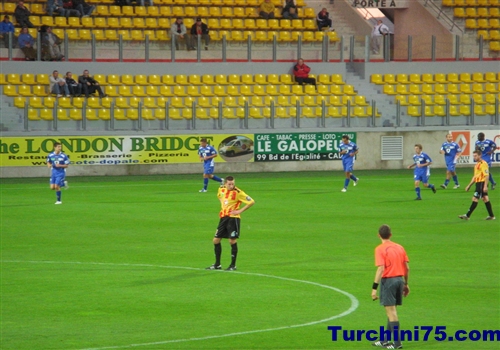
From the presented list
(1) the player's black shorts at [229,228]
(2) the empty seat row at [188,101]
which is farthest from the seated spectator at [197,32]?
(1) the player's black shorts at [229,228]

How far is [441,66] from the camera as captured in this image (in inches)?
1786

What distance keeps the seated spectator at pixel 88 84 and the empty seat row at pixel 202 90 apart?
30.4 inches

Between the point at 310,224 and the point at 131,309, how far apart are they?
34.7ft

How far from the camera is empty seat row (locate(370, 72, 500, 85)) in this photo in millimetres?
44434

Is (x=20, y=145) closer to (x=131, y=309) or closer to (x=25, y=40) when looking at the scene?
(x=25, y=40)

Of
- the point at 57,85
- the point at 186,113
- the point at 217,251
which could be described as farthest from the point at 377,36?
the point at 217,251

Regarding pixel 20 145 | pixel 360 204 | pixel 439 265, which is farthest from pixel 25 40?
pixel 439 265

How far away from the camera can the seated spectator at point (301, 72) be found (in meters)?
43.0

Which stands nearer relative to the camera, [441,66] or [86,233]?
[86,233]

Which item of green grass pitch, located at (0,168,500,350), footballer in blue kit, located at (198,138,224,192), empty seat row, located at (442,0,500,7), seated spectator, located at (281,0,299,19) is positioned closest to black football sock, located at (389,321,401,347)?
green grass pitch, located at (0,168,500,350)

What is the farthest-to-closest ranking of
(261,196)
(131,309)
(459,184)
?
(459,184) → (261,196) → (131,309)

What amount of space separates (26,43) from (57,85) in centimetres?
252

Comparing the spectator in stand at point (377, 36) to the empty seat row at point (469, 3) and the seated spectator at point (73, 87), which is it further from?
the seated spectator at point (73, 87)

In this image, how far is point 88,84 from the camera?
128ft
